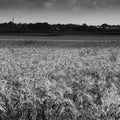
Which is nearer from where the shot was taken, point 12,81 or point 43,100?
point 43,100

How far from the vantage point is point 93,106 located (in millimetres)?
4992

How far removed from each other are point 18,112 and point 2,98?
48cm

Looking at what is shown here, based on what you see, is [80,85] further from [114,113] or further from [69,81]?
[114,113]

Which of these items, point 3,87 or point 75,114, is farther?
point 3,87

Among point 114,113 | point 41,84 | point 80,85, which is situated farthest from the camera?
point 80,85

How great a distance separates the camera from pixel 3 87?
232 inches

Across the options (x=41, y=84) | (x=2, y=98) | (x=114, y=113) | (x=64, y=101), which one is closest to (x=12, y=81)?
(x=41, y=84)

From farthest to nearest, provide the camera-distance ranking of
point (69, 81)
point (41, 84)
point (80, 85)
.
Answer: point (69, 81), point (80, 85), point (41, 84)

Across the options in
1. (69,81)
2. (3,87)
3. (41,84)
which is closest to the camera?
(3,87)

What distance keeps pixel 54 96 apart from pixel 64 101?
0.86 ft

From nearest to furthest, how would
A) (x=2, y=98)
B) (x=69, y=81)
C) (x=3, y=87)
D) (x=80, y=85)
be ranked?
(x=2, y=98) → (x=3, y=87) → (x=80, y=85) → (x=69, y=81)

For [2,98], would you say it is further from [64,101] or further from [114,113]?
[114,113]

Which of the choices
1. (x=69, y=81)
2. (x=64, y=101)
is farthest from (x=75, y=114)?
(x=69, y=81)

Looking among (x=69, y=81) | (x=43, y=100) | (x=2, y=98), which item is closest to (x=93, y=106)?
(x=43, y=100)
